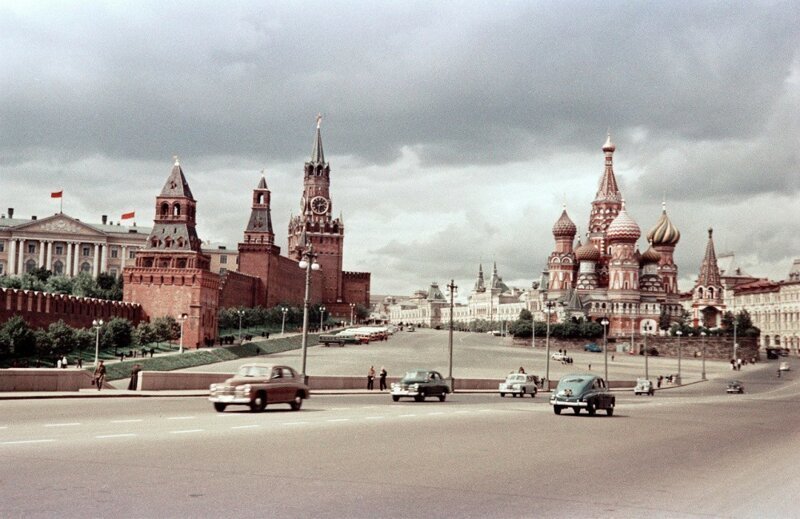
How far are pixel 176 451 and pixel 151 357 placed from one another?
2340 inches

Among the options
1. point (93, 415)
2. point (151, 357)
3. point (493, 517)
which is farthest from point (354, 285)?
point (493, 517)

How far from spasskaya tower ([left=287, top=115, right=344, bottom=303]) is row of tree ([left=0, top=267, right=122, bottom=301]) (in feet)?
174

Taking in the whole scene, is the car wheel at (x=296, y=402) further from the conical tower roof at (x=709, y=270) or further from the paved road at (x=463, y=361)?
the conical tower roof at (x=709, y=270)

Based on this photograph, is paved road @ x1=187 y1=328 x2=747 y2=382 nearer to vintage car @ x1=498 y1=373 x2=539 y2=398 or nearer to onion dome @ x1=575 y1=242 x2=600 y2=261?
onion dome @ x1=575 y1=242 x2=600 y2=261

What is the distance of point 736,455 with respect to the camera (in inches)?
634

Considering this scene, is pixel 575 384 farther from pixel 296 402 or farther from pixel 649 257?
pixel 649 257

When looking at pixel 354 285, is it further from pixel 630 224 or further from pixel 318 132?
pixel 630 224

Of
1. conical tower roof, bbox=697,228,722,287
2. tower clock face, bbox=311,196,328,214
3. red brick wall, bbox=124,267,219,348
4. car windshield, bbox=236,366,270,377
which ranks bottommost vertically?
car windshield, bbox=236,366,270,377

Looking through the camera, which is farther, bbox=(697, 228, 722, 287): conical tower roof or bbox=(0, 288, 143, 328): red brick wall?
bbox=(697, 228, 722, 287): conical tower roof

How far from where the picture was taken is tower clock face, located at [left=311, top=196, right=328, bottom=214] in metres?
176

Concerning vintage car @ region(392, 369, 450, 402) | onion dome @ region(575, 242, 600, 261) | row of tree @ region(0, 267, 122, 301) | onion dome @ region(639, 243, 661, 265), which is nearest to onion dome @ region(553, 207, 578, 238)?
onion dome @ region(575, 242, 600, 261)

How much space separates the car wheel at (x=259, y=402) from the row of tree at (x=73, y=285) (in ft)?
294

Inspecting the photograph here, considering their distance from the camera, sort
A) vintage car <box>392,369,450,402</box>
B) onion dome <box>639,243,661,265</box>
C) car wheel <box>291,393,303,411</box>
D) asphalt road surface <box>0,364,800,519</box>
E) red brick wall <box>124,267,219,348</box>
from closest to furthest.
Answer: asphalt road surface <box>0,364,800,519</box> → car wheel <box>291,393,303,411</box> → vintage car <box>392,369,450,402</box> → red brick wall <box>124,267,219,348</box> → onion dome <box>639,243,661,265</box>

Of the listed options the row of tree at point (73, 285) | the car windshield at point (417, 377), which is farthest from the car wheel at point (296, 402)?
the row of tree at point (73, 285)
